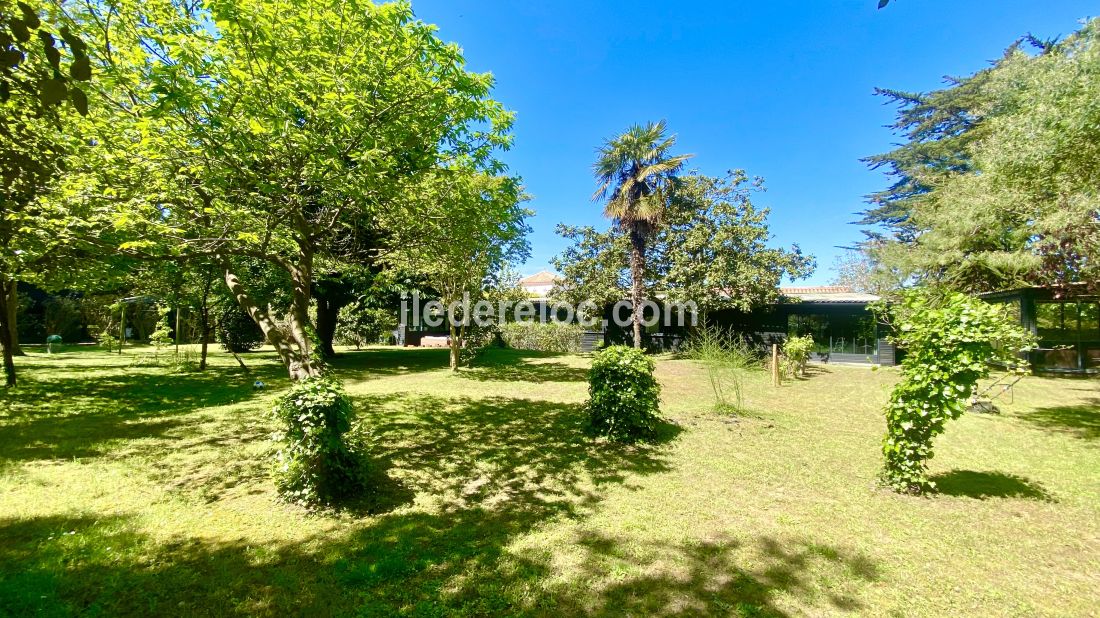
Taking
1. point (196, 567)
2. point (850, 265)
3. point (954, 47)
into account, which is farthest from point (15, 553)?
point (850, 265)

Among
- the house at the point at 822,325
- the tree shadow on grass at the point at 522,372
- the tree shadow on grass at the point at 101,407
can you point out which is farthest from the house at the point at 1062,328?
the tree shadow on grass at the point at 101,407

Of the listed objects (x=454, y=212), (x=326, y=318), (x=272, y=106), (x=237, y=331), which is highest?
(x=272, y=106)

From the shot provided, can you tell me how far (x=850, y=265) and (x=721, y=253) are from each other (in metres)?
33.0

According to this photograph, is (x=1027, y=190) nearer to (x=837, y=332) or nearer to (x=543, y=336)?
(x=837, y=332)

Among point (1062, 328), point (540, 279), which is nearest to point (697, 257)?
point (1062, 328)

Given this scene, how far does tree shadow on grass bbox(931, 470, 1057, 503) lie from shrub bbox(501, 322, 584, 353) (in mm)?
18618

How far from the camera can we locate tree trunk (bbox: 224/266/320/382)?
14.9 feet

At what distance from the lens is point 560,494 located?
15.0 ft

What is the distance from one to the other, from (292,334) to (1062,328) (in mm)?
25280

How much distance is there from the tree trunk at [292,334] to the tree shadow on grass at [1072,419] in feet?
39.4

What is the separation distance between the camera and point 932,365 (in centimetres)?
422

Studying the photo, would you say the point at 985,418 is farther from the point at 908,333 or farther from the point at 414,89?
the point at 414,89

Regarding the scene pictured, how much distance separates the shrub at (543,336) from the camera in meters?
23.8

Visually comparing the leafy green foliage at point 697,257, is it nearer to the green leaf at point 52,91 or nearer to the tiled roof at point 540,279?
the green leaf at point 52,91
